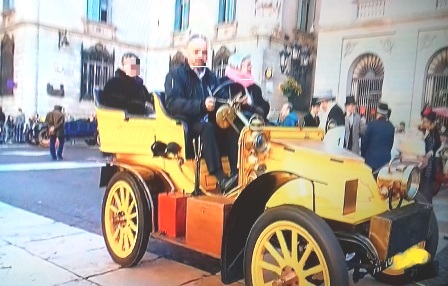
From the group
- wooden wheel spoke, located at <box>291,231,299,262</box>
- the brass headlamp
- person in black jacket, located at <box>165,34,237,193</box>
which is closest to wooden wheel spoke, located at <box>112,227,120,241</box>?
person in black jacket, located at <box>165,34,237,193</box>

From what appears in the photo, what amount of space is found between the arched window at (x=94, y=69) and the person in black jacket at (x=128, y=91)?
5.6 inches

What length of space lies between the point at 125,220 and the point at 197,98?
1.00 metres

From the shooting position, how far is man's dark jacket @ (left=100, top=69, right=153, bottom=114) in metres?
3.12

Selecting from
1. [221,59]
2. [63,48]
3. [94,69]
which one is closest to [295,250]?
[221,59]

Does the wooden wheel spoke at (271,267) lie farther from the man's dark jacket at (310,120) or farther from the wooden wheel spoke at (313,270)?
the man's dark jacket at (310,120)

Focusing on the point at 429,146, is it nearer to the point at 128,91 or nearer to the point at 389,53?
the point at 389,53

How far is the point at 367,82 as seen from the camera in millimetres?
2590

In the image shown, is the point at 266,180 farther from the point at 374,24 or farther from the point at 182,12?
the point at 182,12

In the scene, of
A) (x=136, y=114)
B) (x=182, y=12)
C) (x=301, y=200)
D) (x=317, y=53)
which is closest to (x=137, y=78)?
(x=136, y=114)

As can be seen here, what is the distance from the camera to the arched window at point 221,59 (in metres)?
3.12

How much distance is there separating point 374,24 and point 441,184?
1.03 m

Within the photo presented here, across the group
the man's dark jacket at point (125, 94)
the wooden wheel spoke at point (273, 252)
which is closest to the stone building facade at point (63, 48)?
the man's dark jacket at point (125, 94)

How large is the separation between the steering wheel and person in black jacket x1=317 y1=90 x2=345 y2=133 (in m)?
0.52

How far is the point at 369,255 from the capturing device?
1.90 m
